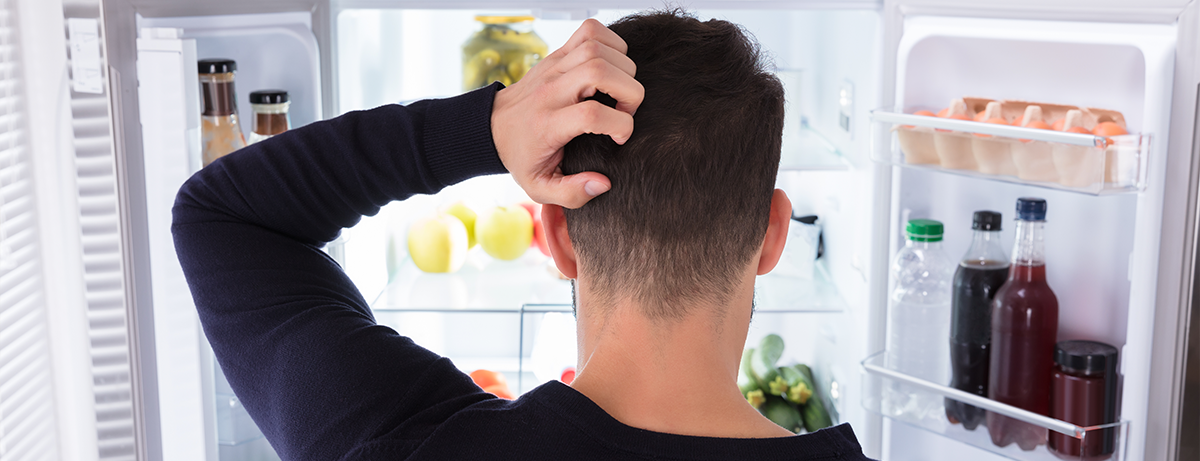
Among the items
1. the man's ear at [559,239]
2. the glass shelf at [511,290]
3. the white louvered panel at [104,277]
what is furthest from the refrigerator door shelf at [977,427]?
the white louvered panel at [104,277]

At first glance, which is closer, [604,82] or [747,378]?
[604,82]

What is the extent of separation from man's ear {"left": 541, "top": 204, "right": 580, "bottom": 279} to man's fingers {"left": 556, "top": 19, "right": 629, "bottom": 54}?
15 centimetres

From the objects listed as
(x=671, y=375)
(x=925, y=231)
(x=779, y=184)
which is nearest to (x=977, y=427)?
(x=925, y=231)

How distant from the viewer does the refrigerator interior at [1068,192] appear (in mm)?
1146

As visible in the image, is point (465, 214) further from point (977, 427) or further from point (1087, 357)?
point (1087, 357)

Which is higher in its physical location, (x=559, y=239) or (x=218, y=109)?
(x=218, y=109)

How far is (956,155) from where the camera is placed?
1298 millimetres

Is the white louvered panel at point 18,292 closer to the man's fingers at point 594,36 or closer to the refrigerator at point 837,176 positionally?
the refrigerator at point 837,176

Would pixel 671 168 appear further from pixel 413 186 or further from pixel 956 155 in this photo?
pixel 956 155

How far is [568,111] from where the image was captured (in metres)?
0.62

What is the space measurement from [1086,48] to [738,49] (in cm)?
78

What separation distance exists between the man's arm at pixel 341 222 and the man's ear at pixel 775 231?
199 millimetres

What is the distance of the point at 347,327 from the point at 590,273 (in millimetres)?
198

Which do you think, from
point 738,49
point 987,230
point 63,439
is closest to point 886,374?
point 987,230
